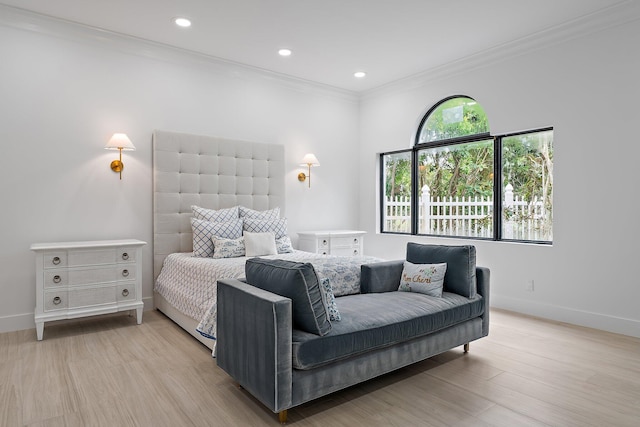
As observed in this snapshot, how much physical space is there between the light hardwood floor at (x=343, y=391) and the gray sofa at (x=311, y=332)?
5.9 inches

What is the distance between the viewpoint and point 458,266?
316cm

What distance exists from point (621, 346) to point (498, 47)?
10.2ft

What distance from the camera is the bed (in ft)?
10.8

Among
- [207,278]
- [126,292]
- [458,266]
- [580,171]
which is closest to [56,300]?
[126,292]

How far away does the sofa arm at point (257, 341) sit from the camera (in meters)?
2.03

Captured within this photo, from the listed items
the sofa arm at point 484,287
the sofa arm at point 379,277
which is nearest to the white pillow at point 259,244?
the sofa arm at point 379,277

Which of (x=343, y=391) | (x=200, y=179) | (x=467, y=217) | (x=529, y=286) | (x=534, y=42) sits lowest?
(x=343, y=391)

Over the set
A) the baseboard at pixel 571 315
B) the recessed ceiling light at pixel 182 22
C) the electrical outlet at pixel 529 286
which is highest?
the recessed ceiling light at pixel 182 22

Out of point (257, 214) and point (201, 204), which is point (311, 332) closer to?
point (257, 214)

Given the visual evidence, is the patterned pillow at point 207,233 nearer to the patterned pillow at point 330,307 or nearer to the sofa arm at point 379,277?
the sofa arm at point 379,277

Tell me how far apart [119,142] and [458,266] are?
328 centimetres

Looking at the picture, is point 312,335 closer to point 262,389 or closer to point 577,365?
point 262,389

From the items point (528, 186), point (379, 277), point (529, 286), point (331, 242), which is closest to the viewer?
point (379, 277)

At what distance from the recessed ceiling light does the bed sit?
110cm
